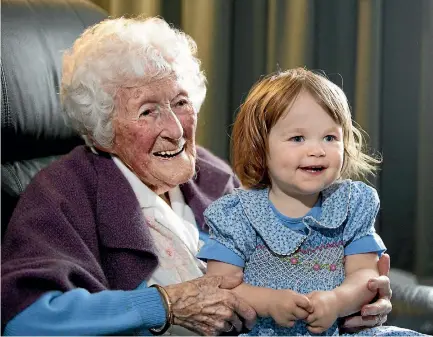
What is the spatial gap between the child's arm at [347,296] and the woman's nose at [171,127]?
532 millimetres

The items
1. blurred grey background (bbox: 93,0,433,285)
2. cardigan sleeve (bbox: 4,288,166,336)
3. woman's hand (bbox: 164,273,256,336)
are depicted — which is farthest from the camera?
blurred grey background (bbox: 93,0,433,285)

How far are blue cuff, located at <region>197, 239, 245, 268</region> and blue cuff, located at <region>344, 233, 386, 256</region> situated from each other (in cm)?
25

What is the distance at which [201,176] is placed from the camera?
227 cm

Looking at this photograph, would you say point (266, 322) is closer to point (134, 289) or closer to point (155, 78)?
point (134, 289)

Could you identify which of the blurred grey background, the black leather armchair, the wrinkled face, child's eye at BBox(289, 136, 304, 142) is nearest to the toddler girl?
Answer: child's eye at BBox(289, 136, 304, 142)

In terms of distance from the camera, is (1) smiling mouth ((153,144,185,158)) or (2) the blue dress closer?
(2) the blue dress

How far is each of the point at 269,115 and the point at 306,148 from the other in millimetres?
114

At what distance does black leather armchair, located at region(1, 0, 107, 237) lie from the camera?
196 centimetres

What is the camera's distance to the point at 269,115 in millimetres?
1714

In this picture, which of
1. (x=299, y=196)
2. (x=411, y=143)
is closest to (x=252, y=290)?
(x=299, y=196)

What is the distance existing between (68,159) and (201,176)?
0.47m

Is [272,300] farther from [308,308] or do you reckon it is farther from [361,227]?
[361,227]

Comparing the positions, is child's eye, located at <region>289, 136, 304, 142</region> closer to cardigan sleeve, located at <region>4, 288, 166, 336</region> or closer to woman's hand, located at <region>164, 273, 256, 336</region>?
woman's hand, located at <region>164, 273, 256, 336</region>

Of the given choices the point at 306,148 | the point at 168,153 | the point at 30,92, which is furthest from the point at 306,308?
the point at 30,92
